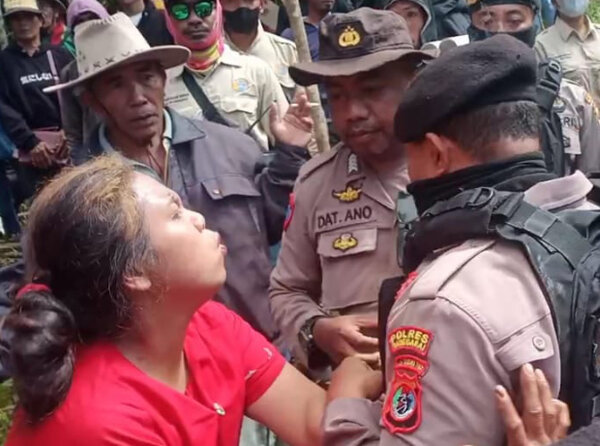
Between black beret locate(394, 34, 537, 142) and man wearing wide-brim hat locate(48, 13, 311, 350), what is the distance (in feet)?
4.48

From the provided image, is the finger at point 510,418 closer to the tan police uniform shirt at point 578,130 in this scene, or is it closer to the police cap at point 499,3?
the tan police uniform shirt at point 578,130

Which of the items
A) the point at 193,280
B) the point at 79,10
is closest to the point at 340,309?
the point at 193,280

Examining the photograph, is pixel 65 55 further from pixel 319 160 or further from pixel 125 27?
pixel 319 160

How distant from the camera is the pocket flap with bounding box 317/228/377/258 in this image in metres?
2.96

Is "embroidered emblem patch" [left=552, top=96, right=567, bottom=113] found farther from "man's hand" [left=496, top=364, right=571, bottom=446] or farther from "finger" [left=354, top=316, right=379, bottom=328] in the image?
"man's hand" [left=496, top=364, right=571, bottom=446]

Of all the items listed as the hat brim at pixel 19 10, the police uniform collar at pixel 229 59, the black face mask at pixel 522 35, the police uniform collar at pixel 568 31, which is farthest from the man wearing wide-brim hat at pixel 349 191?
the hat brim at pixel 19 10

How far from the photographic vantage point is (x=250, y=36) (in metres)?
5.96

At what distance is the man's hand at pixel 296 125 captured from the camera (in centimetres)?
345

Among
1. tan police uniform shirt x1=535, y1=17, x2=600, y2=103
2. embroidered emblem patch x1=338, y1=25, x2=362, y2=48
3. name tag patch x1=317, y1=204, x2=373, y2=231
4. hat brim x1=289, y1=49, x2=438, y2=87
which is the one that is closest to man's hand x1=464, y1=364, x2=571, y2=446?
name tag patch x1=317, y1=204, x2=373, y2=231

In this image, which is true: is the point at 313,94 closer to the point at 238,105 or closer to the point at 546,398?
the point at 238,105

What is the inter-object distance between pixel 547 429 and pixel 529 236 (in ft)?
1.14

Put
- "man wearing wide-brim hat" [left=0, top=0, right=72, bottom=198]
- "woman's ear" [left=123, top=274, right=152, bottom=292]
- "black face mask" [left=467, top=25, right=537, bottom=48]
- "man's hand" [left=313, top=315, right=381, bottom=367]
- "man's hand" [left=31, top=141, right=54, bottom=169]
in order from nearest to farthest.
Result: "woman's ear" [left=123, top=274, right=152, bottom=292] < "man's hand" [left=313, top=315, right=381, bottom=367] < "black face mask" [left=467, top=25, right=537, bottom=48] < "man's hand" [left=31, top=141, right=54, bottom=169] < "man wearing wide-brim hat" [left=0, top=0, right=72, bottom=198]

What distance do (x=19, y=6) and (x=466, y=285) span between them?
672 cm

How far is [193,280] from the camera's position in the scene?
2250 mm
